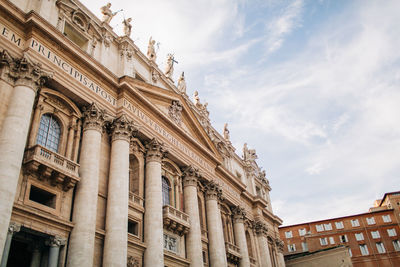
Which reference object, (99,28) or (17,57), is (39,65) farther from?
(99,28)

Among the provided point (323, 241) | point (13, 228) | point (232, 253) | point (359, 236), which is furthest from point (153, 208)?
point (359, 236)

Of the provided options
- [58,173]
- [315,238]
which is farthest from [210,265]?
[315,238]

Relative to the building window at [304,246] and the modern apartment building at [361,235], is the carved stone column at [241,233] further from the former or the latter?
the building window at [304,246]

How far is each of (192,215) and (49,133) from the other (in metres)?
A: 12.1

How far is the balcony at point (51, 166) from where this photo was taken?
59.7ft

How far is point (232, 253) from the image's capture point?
3319 centimetres

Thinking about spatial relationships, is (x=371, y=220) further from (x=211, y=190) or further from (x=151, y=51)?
(x=151, y=51)

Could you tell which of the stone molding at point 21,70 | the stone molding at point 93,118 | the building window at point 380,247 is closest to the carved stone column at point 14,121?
the stone molding at point 21,70

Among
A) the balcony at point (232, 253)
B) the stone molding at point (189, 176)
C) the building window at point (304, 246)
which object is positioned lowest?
the balcony at point (232, 253)

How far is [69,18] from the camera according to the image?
24734 millimetres

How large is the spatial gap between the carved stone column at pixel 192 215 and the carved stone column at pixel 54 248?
1081 cm

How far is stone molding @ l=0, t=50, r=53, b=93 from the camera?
18.8 metres

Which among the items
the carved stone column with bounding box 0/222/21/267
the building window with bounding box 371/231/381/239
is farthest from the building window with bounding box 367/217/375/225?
the carved stone column with bounding box 0/222/21/267

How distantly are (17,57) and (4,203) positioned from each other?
7.88 meters
